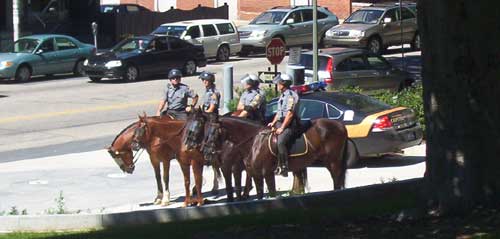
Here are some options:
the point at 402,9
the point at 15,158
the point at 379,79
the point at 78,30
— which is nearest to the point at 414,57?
the point at 402,9

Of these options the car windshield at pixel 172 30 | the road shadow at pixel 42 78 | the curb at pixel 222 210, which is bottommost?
the road shadow at pixel 42 78

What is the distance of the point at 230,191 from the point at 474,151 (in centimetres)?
623

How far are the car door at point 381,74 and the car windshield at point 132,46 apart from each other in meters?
9.83

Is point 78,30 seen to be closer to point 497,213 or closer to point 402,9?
point 402,9

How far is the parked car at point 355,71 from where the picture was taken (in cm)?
2595

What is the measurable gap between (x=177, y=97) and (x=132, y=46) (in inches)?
721

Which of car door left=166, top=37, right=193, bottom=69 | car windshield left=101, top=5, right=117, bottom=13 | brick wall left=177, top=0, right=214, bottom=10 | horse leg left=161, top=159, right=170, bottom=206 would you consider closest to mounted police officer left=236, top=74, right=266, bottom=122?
horse leg left=161, top=159, right=170, bottom=206

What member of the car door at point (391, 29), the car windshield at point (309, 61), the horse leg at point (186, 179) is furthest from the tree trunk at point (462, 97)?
the car door at point (391, 29)

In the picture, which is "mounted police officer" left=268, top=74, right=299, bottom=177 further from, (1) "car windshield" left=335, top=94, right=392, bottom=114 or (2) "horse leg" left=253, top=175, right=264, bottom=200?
(1) "car windshield" left=335, top=94, right=392, bottom=114

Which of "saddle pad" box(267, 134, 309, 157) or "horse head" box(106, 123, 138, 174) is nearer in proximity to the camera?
"saddle pad" box(267, 134, 309, 157)

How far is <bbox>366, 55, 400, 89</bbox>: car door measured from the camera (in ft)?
87.2

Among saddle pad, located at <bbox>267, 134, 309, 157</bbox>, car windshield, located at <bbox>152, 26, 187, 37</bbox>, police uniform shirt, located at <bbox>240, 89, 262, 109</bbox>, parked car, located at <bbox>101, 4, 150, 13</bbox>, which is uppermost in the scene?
parked car, located at <bbox>101, 4, 150, 13</bbox>

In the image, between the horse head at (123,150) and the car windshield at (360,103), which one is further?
the car windshield at (360,103)

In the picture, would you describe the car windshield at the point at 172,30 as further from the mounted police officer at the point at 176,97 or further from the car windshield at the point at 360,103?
the mounted police officer at the point at 176,97
